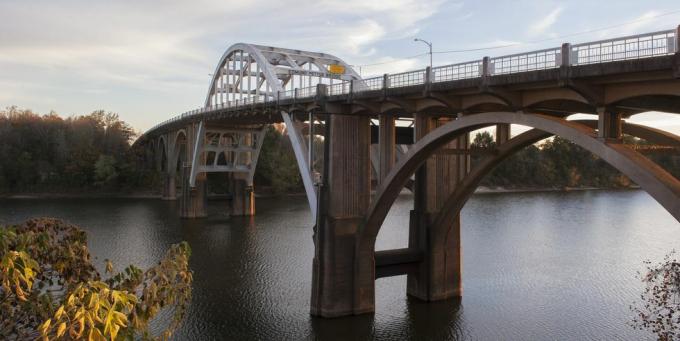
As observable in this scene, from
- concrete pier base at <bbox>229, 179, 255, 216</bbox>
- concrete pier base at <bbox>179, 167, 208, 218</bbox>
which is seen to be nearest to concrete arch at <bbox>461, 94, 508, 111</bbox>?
concrete pier base at <bbox>229, 179, 255, 216</bbox>

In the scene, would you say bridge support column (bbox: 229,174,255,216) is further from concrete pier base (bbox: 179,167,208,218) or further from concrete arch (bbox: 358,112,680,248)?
concrete arch (bbox: 358,112,680,248)

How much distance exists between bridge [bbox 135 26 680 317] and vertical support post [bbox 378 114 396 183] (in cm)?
4

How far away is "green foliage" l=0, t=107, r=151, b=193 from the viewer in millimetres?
80250

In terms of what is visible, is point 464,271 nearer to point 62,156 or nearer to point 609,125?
point 609,125

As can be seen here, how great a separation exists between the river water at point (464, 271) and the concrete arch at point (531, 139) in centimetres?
422

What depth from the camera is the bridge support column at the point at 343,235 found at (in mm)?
20922

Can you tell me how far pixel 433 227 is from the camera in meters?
22.2

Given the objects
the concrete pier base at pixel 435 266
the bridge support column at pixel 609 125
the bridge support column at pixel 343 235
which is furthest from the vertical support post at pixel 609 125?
the bridge support column at pixel 343 235

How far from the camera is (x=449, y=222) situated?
22.1 meters

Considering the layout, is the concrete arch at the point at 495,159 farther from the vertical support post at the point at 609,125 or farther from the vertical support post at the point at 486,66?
the vertical support post at the point at 486,66

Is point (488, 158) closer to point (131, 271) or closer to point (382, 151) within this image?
point (382, 151)

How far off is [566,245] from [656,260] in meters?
5.73

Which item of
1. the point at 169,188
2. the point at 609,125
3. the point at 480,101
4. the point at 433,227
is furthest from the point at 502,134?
the point at 169,188

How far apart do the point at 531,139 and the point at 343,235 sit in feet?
26.2
